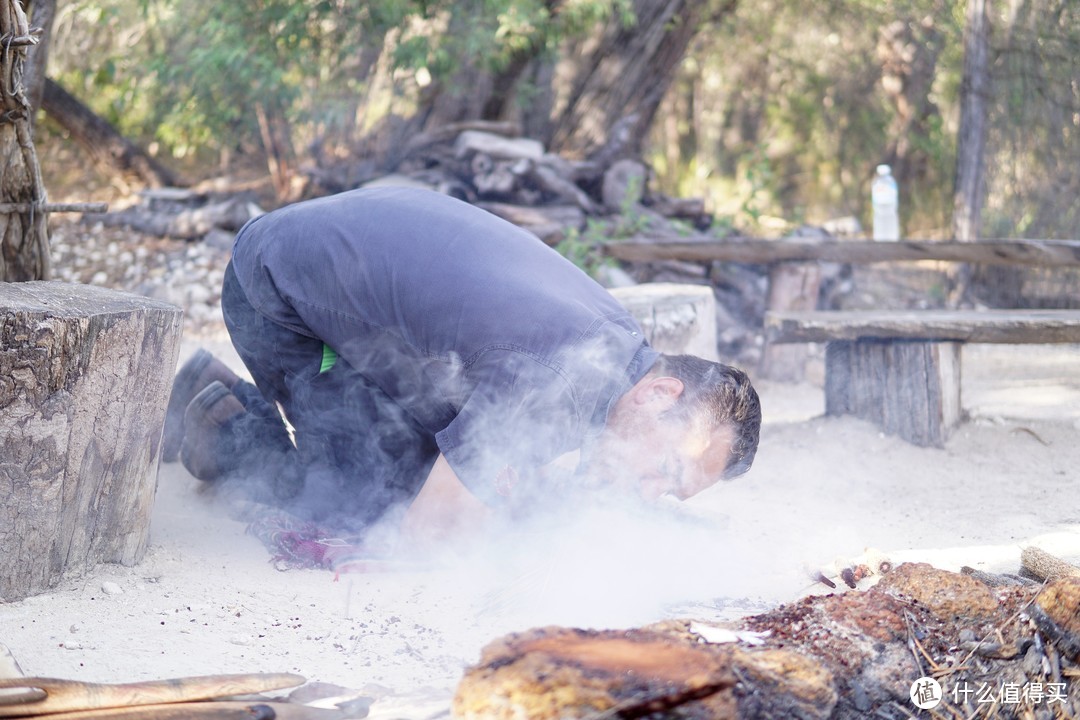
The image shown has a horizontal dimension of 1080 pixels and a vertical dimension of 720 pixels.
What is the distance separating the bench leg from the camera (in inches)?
156

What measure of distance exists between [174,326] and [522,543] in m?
1.14

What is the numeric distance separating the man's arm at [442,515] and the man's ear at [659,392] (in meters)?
0.51

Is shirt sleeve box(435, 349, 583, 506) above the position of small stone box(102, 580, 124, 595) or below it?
above

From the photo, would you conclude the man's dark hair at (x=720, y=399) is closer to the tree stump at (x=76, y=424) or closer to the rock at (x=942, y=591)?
the rock at (x=942, y=591)

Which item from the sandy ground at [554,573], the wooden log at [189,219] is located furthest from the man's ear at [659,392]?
the wooden log at [189,219]

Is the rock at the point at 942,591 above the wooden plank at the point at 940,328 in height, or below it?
below

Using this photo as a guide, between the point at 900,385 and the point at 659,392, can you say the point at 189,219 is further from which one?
the point at 659,392

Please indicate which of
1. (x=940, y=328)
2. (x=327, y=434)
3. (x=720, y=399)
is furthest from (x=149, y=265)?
(x=720, y=399)

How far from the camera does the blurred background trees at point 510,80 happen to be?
Answer: 6.52m

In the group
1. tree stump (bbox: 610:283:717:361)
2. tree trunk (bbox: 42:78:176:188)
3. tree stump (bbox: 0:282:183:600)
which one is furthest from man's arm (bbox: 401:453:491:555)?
tree trunk (bbox: 42:78:176:188)

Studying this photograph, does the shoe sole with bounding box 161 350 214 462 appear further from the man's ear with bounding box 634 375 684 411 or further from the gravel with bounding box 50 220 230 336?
the gravel with bounding box 50 220 230 336

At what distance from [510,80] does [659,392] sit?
5.83m

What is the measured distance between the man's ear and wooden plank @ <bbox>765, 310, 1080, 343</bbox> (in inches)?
67.8

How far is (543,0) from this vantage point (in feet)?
23.5
